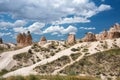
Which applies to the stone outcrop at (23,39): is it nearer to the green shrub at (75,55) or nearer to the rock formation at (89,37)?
the rock formation at (89,37)

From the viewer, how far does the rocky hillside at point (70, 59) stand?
2408 inches

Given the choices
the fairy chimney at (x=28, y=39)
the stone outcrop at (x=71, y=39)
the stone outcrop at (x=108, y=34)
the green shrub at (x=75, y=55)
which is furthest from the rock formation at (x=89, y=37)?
the fairy chimney at (x=28, y=39)

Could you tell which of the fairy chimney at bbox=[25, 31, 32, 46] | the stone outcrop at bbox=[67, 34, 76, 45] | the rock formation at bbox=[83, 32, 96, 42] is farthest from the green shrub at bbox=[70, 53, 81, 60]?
the fairy chimney at bbox=[25, 31, 32, 46]

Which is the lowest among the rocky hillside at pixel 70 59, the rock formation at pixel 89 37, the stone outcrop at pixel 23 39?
the rocky hillside at pixel 70 59

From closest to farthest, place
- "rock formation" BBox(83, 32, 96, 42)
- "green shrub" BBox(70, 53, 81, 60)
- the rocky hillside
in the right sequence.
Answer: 1. the rocky hillside
2. "green shrub" BBox(70, 53, 81, 60)
3. "rock formation" BBox(83, 32, 96, 42)

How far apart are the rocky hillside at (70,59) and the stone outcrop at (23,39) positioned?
11276 millimetres

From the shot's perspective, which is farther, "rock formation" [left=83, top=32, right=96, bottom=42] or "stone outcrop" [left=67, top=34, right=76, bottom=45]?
"stone outcrop" [left=67, top=34, right=76, bottom=45]

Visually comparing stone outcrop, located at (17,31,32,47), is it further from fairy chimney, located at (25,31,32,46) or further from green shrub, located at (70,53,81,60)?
green shrub, located at (70,53,81,60)

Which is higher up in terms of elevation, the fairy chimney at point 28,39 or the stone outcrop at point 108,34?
the fairy chimney at point 28,39

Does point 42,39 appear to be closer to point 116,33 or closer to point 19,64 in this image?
point 19,64

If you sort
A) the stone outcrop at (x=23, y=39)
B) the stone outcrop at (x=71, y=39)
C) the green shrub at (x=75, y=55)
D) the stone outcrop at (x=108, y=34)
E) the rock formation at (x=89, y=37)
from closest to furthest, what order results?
the green shrub at (x=75, y=55)
the stone outcrop at (x=108, y=34)
the rock formation at (x=89, y=37)
the stone outcrop at (x=71, y=39)
the stone outcrop at (x=23, y=39)

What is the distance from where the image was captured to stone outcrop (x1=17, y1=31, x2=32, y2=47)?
93044 millimetres

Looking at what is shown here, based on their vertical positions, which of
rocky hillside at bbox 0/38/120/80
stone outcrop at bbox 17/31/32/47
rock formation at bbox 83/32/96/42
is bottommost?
rocky hillside at bbox 0/38/120/80

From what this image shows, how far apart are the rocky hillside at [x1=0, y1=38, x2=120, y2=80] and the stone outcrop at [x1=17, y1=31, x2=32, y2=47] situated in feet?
37.0
